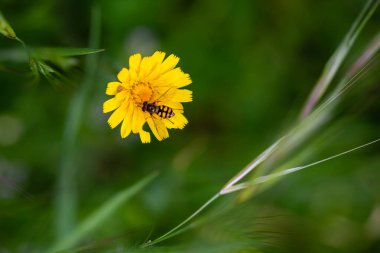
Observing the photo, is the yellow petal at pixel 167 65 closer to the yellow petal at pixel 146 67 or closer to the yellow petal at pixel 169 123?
the yellow petal at pixel 146 67

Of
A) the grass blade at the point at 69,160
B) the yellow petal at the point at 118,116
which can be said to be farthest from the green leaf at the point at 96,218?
the yellow petal at the point at 118,116

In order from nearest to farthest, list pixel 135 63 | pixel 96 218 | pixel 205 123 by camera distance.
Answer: pixel 135 63 → pixel 96 218 → pixel 205 123

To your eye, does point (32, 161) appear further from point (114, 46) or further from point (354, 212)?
point (354, 212)

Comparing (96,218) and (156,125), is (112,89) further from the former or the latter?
(96,218)

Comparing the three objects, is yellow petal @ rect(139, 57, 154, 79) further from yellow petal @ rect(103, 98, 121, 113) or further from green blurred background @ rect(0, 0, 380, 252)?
green blurred background @ rect(0, 0, 380, 252)

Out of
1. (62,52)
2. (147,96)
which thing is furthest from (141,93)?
(62,52)

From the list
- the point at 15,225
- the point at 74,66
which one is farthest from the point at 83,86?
the point at 15,225

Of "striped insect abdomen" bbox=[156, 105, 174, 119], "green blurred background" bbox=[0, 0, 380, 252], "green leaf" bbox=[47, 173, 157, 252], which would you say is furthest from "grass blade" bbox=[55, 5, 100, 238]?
"striped insect abdomen" bbox=[156, 105, 174, 119]
